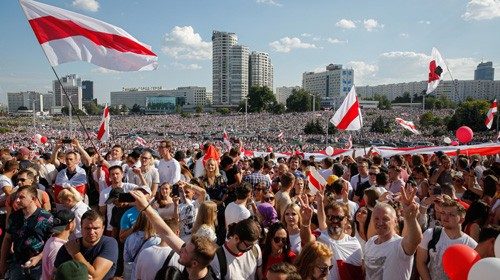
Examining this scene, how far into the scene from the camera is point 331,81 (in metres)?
176

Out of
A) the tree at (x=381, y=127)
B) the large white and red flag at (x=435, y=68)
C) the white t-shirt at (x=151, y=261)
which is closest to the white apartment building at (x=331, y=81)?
the tree at (x=381, y=127)

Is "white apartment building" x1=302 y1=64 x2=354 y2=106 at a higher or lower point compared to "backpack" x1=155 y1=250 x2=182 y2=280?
higher

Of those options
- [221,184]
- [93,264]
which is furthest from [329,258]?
[221,184]

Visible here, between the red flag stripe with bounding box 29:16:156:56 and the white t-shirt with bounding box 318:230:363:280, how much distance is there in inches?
149

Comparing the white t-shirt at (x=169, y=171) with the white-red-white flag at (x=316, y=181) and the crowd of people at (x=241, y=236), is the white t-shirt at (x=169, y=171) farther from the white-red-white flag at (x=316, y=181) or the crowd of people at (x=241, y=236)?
the white-red-white flag at (x=316, y=181)

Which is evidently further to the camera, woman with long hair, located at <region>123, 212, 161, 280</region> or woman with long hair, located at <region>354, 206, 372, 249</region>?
woman with long hair, located at <region>354, 206, 372, 249</region>

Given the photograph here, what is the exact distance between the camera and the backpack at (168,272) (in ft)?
9.94

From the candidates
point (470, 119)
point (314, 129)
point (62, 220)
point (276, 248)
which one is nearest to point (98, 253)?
point (62, 220)

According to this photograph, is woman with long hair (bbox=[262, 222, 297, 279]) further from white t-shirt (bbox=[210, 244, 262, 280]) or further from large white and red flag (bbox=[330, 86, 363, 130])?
large white and red flag (bbox=[330, 86, 363, 130])

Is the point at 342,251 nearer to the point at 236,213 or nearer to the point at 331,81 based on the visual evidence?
the point at 236,213

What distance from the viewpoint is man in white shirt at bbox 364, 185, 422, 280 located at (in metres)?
3.18

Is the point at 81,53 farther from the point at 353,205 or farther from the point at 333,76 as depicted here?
the point at 333,76

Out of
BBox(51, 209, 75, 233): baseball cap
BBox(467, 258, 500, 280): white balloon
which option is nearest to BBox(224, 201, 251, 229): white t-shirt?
BBox(51, 209, 75, 233): baseball cap

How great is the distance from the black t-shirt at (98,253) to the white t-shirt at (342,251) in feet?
5.63
